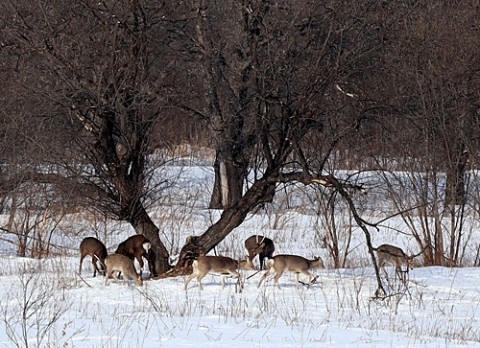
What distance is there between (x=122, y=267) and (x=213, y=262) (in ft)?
4.09

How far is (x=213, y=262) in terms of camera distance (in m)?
12.2

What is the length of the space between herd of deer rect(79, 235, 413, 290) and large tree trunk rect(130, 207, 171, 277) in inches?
13.0

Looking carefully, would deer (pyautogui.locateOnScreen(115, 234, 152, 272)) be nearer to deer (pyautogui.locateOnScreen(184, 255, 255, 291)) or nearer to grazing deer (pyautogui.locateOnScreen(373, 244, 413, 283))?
deer (pyautogui.locateOnScreen(184, 255, 255, 291))

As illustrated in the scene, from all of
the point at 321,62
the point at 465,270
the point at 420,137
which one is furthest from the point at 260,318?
the point at 420,137

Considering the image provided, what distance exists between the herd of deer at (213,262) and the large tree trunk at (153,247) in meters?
0.33

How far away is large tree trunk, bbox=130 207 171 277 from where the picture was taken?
549 inches

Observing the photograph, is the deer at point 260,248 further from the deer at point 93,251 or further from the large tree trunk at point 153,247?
the deer at point 93,251

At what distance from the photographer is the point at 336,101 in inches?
583

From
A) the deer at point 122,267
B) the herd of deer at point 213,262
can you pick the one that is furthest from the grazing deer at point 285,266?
the deer at point 122,267

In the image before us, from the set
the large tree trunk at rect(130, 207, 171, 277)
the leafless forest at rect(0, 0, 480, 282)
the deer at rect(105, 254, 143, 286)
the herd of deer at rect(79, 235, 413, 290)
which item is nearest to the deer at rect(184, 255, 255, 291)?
the herd of deer at rect(79, 235, 413, 290)

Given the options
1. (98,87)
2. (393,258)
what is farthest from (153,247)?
(393,258)

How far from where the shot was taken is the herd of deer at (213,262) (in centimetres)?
1221

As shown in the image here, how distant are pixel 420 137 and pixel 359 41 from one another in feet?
14.6

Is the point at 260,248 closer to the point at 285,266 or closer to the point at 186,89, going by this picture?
the point at 285,266
